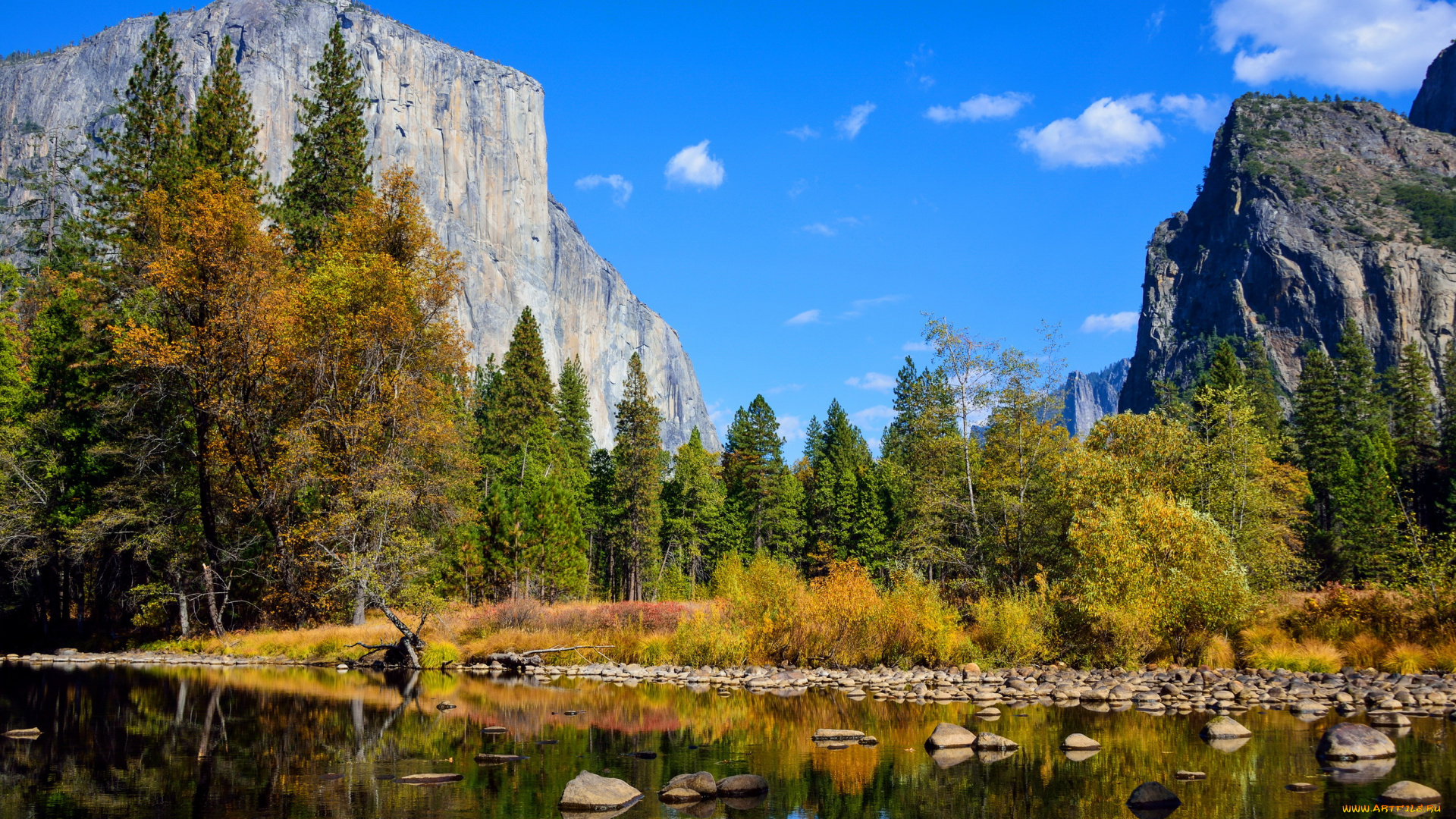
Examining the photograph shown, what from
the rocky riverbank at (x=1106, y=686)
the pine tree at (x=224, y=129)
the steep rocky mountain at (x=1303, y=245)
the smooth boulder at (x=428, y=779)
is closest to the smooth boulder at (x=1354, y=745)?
the rocky riverbank at (x=1106, y=686)

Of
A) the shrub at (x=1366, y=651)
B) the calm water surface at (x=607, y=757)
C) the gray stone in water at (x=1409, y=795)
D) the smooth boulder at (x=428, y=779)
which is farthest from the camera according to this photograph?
the shrub at (x=1366, y=651)

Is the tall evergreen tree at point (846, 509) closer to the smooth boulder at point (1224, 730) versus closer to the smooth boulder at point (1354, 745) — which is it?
the smooth boulder at point (1224, 730)

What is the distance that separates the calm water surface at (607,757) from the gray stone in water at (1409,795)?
0.31m

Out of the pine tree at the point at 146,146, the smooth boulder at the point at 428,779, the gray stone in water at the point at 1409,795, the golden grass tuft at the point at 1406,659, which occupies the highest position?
the pine tree at the point at 146,146

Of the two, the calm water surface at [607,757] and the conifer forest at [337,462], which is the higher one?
the conifer forest at [337,462]

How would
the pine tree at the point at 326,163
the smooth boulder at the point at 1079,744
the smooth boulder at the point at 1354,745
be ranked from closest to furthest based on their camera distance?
the smooth boulder at the point at 1354,745, the smooth boulder at the point at 1079,744, the pine tree at the point at 326,163

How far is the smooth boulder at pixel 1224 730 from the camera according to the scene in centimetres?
1392

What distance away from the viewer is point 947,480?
101 ft

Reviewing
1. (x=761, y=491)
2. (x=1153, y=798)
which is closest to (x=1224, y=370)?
(x=761, y=491)

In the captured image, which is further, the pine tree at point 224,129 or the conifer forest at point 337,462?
the pine tree at point 224,129

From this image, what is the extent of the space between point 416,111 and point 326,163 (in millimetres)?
132646

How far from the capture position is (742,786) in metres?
10.3

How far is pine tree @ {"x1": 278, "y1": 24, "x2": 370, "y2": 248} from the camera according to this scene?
3878cm

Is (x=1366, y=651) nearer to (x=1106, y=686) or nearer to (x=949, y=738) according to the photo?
(x=1106, y=686)
